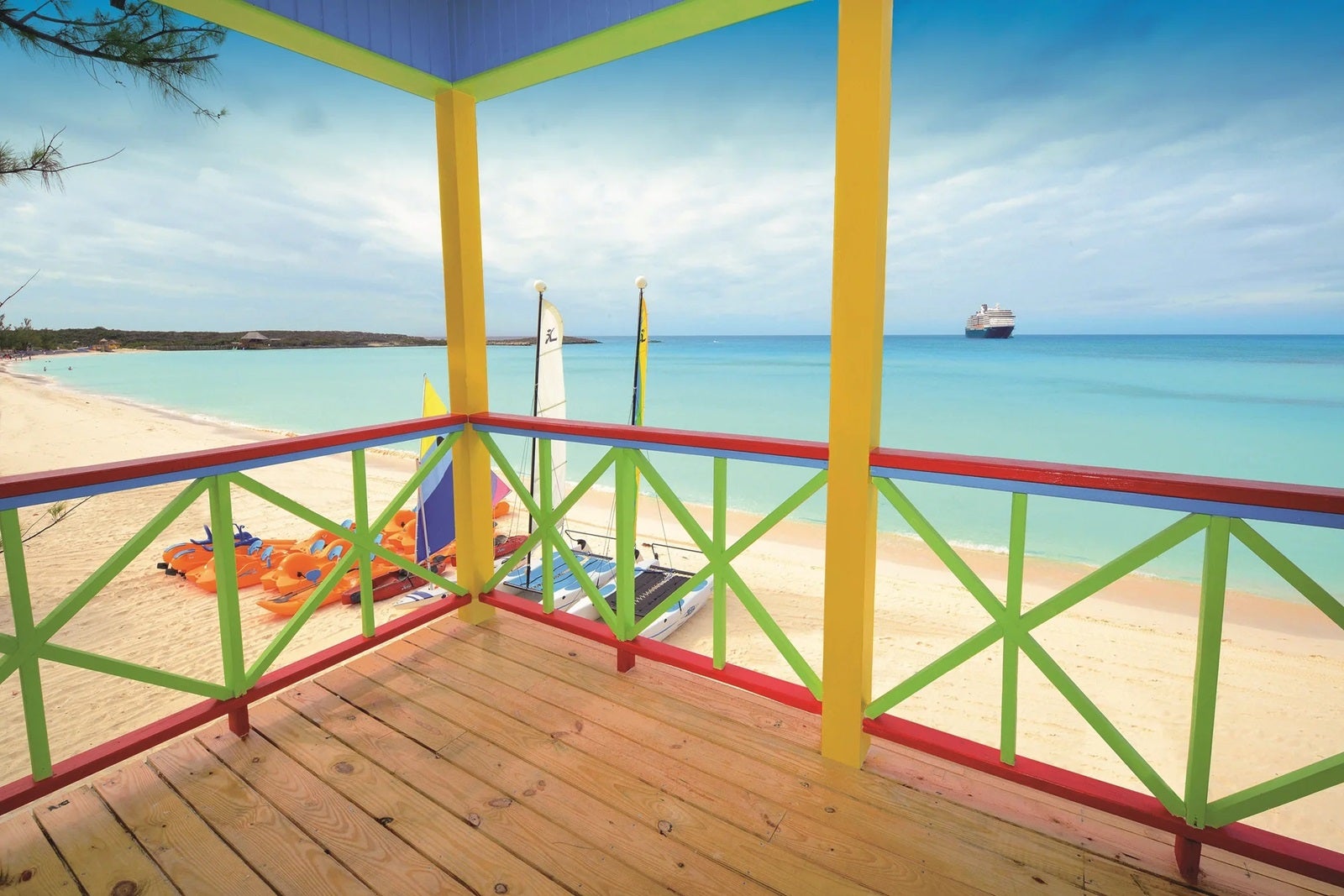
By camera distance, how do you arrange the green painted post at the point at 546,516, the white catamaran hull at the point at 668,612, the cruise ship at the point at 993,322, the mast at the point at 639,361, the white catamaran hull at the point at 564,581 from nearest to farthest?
the green painted post at the point at 546,516 → the mast at the point at 639,361 → the white catamaran hull at the point at 668,612 → the white catamaran hull at the point at 564,581 → the cruise ship at the point at 993,322

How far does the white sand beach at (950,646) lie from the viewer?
4.07m

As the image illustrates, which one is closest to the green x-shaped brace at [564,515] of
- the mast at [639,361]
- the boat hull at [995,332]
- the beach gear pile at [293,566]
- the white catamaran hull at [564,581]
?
the mast at [639,361]

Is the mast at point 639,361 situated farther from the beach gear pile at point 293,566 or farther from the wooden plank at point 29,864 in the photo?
the wooden plank at point 29,864

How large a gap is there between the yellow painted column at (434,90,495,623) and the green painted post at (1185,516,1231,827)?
232 cm

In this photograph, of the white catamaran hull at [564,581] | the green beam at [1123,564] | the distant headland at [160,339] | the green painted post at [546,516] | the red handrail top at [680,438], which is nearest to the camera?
the green beam at [1123,564]

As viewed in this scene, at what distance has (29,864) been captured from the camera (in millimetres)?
1305

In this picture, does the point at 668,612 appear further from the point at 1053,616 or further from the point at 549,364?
the point at 1053,616

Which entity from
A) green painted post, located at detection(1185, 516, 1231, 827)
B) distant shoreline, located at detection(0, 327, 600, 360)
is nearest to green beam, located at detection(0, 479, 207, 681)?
distant shoreline, located at detection(0, 327, 600, 360)

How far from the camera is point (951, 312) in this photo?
44.2 meters

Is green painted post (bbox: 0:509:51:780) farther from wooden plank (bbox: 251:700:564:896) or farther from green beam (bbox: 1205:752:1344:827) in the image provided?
green beam (bbox: 1205:752:1344:827)

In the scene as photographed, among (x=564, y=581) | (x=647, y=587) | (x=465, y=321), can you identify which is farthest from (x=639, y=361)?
(x=465, y=321)

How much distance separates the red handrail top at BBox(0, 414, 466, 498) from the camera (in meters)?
1.37

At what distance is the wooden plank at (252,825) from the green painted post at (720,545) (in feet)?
3.61

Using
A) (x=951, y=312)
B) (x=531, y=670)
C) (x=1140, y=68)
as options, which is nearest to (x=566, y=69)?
(x=531, y=670)
